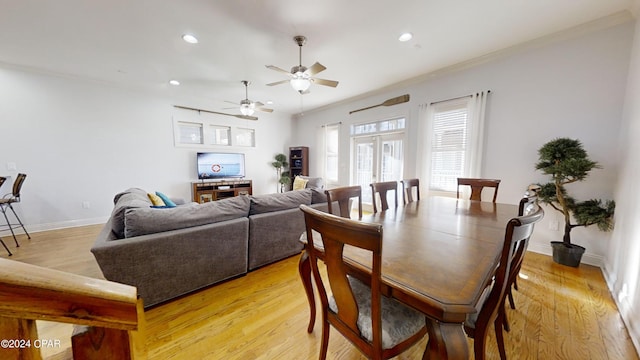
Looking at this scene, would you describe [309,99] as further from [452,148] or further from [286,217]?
[286,217]

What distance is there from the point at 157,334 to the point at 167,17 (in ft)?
9.61

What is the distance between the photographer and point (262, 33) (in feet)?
8.59

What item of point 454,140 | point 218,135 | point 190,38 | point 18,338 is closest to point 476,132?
point 454,140

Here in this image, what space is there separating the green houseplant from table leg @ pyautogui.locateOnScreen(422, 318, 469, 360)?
6.08 metres

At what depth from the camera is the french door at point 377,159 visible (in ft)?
15.0

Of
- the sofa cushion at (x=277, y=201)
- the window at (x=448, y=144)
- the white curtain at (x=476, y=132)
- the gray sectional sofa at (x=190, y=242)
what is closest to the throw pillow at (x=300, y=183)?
the sofa cushion at (x=277, y=201)

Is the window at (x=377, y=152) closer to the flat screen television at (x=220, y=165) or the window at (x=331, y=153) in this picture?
the window at (x=331, y=153)

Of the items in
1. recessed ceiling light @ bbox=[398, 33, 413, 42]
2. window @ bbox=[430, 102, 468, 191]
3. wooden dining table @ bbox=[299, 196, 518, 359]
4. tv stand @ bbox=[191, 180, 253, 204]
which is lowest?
tv stand @ bbox=[191, 180, 253, 204]

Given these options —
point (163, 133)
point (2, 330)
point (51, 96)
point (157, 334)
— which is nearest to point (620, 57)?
point (2, 330)

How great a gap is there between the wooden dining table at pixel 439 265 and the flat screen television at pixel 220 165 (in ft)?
16.0

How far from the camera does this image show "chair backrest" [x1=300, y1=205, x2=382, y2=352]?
805mm

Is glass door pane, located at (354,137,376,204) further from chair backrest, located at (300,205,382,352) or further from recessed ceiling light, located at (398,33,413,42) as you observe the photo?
chair backrest, located at (300,205,382,352)

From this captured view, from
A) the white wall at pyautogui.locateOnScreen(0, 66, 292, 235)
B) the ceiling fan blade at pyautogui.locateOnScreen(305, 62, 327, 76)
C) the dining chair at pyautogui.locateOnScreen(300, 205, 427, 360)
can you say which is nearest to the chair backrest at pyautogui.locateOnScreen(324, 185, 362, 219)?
the dining chair at pyautogui.locateOnScreen(300, 205, 427, 360)

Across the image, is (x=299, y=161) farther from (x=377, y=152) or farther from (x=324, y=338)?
(x=324, y=338)
